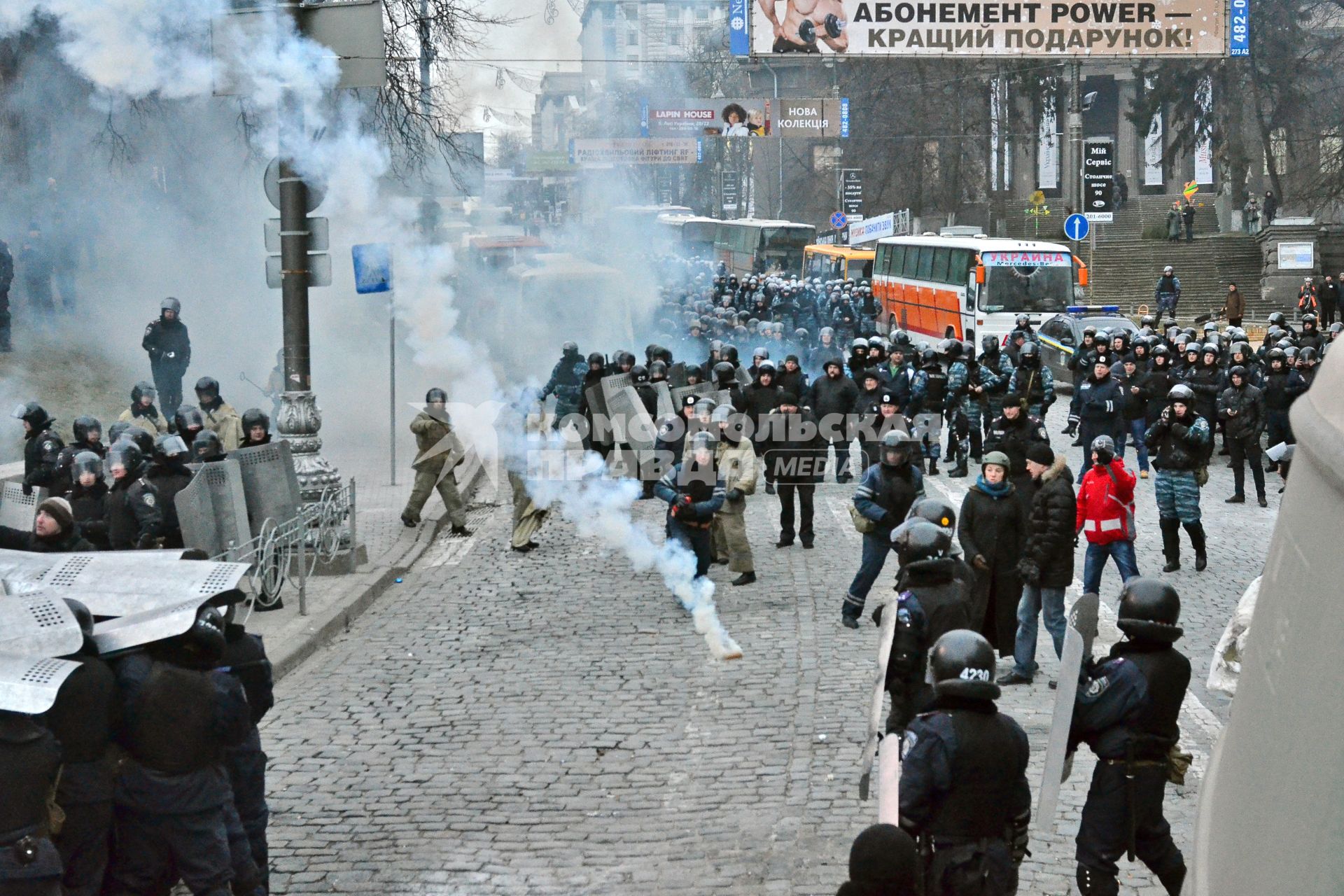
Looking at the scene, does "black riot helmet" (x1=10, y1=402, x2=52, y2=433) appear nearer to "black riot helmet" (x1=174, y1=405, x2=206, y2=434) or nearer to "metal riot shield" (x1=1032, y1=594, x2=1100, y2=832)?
"black riot helmet" (x1=174, y1=405, x2=206, y2=434)

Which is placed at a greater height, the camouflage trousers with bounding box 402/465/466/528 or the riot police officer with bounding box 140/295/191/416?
the riot police officer with bounding box 140/295/191/416

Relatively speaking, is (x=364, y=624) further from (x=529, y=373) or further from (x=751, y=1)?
(x=751, y=1)

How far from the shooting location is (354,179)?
43.5ft

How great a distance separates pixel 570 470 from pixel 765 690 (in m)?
4.96

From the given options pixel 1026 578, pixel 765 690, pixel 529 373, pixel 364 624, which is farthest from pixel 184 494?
pixel 529 373

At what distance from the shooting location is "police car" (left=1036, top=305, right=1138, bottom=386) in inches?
1034

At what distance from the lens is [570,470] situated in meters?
14.1

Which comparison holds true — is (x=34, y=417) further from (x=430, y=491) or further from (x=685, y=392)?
(x=685, y=392)

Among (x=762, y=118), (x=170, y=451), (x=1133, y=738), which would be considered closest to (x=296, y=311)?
(x=170, y=451)

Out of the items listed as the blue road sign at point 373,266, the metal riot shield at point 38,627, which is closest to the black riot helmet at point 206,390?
the blue road sign at point 373,266

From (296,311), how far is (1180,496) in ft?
24.3

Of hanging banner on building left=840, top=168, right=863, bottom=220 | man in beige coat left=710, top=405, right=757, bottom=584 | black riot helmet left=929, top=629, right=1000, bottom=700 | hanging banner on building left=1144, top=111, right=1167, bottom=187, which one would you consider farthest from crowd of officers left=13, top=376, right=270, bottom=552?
hanging banner on building left=1144, top=111, right=1167, bottom=187

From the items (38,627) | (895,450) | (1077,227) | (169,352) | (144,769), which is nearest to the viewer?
(38,627)

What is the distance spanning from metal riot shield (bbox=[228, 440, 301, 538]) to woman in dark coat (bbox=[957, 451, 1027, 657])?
201 inches
